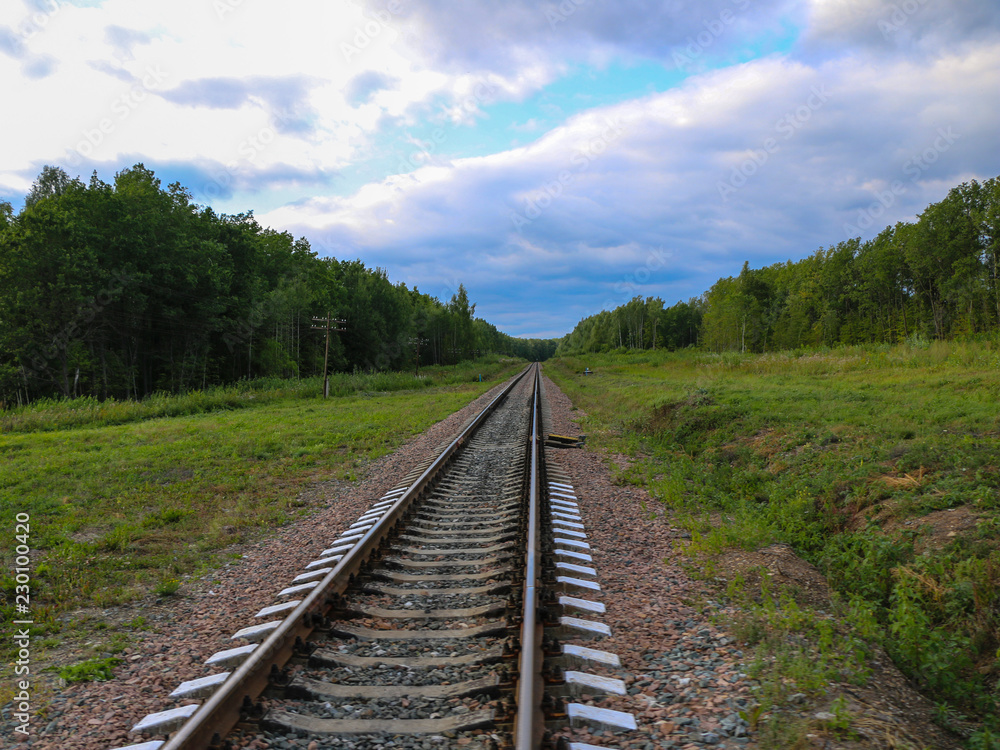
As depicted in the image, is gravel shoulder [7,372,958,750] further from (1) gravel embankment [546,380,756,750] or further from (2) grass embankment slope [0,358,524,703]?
(2) grass embankment slope [0,358,524,703]

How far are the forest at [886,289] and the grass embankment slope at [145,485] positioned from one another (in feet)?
72.9

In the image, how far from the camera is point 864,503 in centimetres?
628

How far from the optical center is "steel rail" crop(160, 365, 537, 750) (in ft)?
8.48

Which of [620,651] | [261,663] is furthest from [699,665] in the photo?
[261,663]

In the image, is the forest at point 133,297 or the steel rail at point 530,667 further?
the forest at point 133,297

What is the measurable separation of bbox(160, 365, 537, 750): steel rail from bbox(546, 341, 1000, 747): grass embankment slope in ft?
9.69

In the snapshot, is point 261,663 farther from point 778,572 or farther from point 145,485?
point 145,485

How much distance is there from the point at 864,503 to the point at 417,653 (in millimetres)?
5599

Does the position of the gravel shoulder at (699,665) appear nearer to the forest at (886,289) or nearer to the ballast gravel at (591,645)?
the ballast gravel at (591,645)

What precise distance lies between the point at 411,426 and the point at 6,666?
500 inches

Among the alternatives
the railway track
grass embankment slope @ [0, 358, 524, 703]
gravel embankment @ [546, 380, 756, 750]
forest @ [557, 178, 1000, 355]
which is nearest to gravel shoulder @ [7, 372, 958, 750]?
gravel embankment @ [546, 380, 756, 750]

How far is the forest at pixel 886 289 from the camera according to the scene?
143 feet

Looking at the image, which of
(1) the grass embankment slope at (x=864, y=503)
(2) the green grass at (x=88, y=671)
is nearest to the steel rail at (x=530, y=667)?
(1) the grass embankment slope at (x=864, y=503)

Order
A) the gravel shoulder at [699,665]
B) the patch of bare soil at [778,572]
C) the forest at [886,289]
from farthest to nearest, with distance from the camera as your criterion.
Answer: the forest at [886,289]
the patch of bare soil at [778,572]
the gravel shoulder at [699,665]
